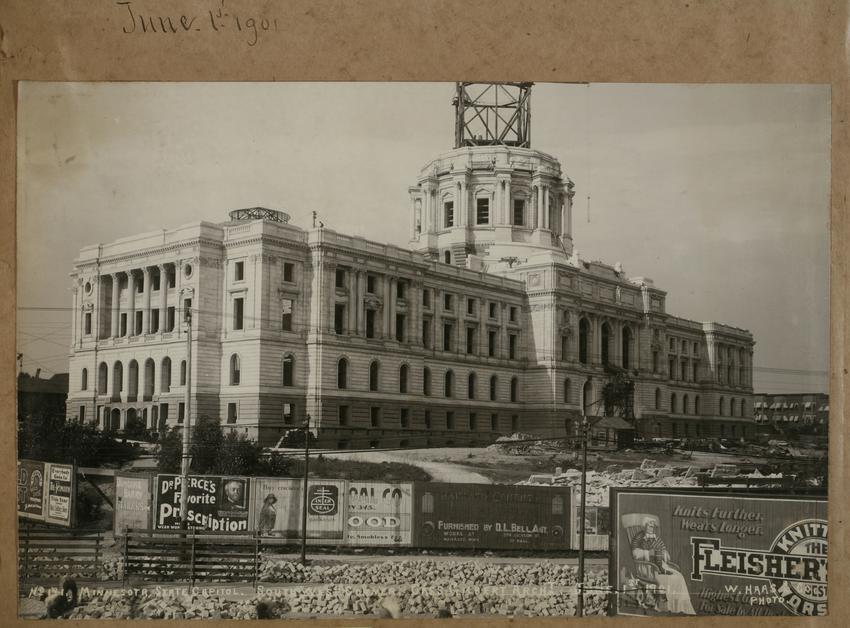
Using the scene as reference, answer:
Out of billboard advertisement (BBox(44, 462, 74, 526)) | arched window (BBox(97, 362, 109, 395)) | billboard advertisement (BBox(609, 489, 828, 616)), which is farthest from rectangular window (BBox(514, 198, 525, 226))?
billboard advertisement (BBox(44, 462, 74, 526))

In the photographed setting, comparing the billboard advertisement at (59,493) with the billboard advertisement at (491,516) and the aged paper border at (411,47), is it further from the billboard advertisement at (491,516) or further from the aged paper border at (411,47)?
the billboard advertisement at (491,516)

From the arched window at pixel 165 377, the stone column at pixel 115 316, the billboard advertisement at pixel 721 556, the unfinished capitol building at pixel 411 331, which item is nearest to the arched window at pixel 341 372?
the unfinished capitol building at pixel 411 331

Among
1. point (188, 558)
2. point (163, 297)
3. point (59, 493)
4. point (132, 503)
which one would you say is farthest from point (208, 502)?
point (163, 297)

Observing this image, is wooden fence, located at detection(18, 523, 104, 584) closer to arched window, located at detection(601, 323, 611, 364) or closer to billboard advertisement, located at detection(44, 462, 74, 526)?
billboard advertisement, located at detection(44, 462, 74, 526)

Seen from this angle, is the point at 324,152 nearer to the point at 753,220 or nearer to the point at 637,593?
the point at 753,220

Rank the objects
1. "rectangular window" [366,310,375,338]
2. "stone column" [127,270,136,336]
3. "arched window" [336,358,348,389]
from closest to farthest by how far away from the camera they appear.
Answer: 1. "stone column" [127,270,136,336]
2. "arched window" [336,358,348,389]
3. "rectangular window" [366,310,375,338]

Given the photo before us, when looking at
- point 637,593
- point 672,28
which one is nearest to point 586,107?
point 672,28
